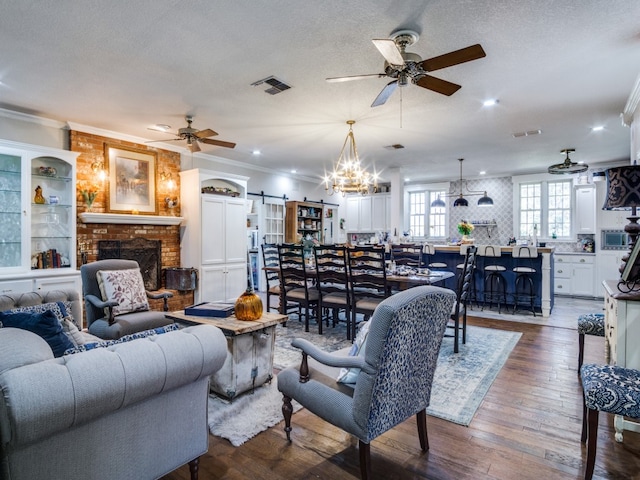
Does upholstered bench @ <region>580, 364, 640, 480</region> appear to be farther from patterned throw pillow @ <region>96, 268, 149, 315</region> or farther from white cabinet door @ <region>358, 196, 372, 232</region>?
white cabinet door @ <region>358, 196, 372, 232</region>

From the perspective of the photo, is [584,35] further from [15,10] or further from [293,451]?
[15,10]

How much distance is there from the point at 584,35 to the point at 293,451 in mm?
3527

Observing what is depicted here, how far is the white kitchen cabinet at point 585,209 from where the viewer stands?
7.68 metres

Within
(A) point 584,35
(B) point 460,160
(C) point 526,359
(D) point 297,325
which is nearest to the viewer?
(A) point 584,35

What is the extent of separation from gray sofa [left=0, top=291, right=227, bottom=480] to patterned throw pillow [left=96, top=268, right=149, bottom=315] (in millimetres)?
2040

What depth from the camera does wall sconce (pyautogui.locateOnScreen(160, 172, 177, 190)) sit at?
6.05 metres

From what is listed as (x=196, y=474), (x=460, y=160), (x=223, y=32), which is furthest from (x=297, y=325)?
(x=460, y=160)

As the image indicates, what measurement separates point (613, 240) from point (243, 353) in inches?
309

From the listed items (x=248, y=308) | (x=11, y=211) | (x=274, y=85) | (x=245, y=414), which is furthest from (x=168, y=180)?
(x=245, y=414)

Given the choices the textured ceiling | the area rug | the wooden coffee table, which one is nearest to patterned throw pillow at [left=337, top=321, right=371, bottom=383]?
the area rug

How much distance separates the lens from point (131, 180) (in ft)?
18.4

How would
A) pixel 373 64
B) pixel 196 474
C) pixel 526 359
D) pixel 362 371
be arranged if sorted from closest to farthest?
pixel 362 371
pixel 196 474
pixel 373 64
pixel 526 359

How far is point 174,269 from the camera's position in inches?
232

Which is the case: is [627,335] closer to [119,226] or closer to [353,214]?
[119,226]
